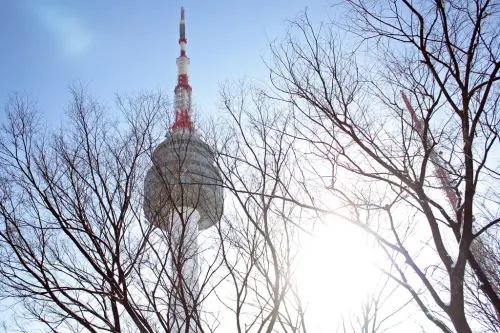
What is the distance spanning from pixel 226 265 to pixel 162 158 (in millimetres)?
2076

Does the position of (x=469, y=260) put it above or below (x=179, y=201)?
below

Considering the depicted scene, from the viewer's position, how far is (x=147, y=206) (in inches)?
234

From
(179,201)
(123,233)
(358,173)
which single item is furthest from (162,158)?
(358,173)

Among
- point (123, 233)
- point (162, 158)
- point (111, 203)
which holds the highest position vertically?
point (162, 158)

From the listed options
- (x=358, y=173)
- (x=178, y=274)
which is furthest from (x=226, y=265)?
(x=358, y=173)

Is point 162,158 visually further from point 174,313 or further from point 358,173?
point 358,173

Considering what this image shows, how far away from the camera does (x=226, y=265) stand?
17.9 ft

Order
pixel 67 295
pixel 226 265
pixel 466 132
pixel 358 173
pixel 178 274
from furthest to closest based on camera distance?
pixel 226 265
pixel 178 274
pixel 67 295
pixel 358 173
pixel 466 132

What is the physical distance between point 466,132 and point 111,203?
4842mm

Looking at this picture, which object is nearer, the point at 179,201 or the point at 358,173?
the point at 358,173

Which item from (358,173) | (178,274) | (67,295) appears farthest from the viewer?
(178,274)

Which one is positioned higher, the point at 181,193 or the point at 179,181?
the point at 179,181

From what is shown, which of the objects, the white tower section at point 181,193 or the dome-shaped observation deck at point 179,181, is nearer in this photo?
the white tower section at point 181,193

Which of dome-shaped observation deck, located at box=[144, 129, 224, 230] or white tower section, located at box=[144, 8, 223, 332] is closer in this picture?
white tower section, located at box=[144, 8, 223, 332]
